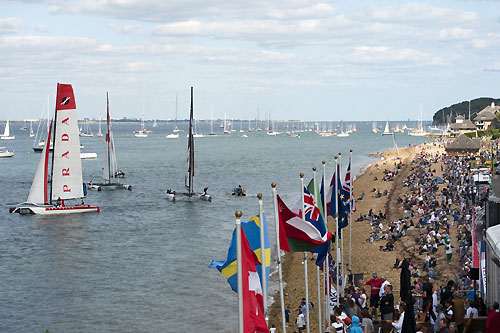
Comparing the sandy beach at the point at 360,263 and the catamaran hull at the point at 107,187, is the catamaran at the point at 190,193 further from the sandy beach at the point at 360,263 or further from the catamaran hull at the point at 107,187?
the sandy beach at the point at 360,263

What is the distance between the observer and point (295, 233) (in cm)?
1447

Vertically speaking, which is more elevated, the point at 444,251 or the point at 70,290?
the point at 444,251

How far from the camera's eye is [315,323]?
25.0 meters

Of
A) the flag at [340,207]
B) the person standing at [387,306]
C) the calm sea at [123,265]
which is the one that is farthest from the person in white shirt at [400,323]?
the calm sea at [123,265]

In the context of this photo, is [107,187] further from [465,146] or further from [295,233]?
[295,233]

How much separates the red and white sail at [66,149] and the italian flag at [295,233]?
136 ft

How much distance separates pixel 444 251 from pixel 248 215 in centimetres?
2599

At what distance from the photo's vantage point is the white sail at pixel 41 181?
56.2 metres

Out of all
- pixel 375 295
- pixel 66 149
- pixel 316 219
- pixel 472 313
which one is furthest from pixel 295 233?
pixel 66 149

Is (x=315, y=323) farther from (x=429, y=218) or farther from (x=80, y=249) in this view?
(x=80, y=249)

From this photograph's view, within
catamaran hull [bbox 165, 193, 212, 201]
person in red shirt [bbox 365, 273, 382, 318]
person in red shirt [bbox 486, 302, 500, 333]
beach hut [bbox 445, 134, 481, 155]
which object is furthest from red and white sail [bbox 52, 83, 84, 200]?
person in red shirt [bbox 486, 302, 500, 333]

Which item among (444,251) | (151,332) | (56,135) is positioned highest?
(56,135)

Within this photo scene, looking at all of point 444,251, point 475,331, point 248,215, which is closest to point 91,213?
point 248,215

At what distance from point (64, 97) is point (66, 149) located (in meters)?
4.50
